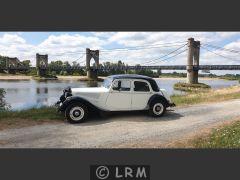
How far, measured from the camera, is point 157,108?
474 inches

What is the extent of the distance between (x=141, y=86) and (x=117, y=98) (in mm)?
1198

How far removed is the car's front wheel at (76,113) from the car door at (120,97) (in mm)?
1074

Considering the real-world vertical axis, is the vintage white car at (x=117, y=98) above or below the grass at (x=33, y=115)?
above

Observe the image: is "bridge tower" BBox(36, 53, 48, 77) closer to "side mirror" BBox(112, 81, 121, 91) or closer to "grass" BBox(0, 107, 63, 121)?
"grass" BBox(0, 107, 63, 121)

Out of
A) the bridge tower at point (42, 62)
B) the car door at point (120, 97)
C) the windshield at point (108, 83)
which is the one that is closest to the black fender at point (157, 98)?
the car door at point (120, 97)

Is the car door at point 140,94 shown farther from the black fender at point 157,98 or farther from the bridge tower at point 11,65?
the bridge tower at point 11,65

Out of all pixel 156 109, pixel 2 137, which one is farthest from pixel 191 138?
pixel 2 137

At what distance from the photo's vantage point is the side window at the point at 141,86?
11.9 meters

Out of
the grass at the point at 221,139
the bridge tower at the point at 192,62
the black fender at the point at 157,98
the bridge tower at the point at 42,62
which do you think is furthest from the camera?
the bridge tower at the point at 192,62

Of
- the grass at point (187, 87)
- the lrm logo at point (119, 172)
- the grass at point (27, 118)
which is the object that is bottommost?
the lrm logo at point (119, 172)

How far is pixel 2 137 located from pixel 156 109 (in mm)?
6239

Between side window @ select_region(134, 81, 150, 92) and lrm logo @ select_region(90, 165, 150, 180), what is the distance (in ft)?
16.5

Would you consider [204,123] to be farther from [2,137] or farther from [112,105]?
[2,137]

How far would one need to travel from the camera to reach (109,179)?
715 centimetres
